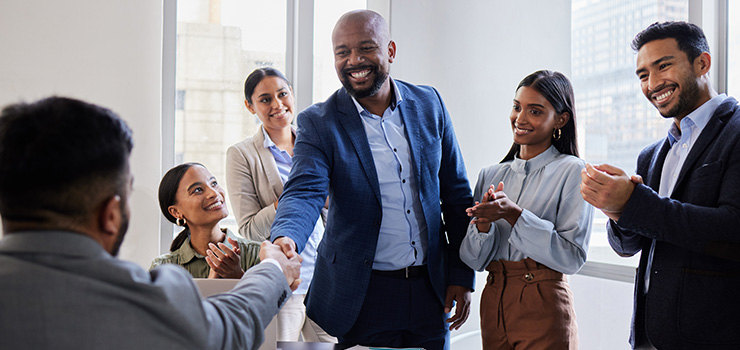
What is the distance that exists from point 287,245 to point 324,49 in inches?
99.8

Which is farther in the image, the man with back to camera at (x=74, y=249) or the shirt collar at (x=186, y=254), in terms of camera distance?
the shirt collar at (x=186, y=254)

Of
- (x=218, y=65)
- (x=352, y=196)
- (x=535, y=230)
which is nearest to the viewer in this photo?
(x=535, y=230)

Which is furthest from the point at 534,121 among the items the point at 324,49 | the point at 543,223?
the point at 324,49

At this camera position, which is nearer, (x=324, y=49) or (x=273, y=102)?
(x=273, y=102)

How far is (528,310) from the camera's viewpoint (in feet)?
6.57

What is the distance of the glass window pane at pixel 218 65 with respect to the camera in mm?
3773

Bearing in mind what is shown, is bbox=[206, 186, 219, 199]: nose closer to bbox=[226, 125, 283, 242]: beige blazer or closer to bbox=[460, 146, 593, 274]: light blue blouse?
bbox=[226, 125, 283, 242]: beige blazer

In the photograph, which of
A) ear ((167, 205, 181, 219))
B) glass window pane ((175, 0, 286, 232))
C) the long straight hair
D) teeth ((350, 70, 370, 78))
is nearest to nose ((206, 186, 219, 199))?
ear ((167, 205, 181, 219))

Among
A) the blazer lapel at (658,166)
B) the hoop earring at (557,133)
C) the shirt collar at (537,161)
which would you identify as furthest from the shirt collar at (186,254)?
the blazer lapel at (658,166)

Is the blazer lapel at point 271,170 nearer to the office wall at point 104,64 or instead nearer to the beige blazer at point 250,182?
the beige blazer at point 250,182

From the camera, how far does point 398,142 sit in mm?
2189

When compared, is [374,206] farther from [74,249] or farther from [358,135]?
[74,249]

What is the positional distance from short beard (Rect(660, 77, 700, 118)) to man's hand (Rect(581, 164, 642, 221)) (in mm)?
323

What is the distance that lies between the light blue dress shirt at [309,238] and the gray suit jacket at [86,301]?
6.17 feet
